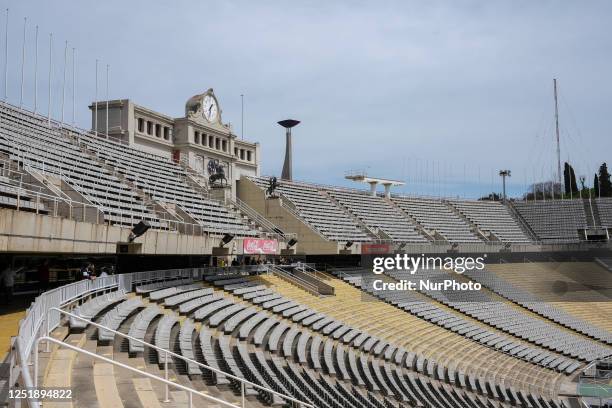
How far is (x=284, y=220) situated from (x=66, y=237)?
2505cm

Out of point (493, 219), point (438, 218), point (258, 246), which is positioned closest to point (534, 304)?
point (438, 218)

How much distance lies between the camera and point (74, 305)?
1398 cm

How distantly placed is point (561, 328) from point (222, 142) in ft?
79.7

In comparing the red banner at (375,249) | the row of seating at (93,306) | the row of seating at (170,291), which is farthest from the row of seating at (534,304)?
the row of seating at (93,306)

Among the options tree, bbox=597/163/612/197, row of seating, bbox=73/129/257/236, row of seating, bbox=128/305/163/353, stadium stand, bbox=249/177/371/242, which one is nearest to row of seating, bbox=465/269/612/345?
stadium stand, bbox=249/177/371/242

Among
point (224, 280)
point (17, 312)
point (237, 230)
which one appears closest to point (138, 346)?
point (17, 312)

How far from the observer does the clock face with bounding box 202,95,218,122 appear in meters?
39.6

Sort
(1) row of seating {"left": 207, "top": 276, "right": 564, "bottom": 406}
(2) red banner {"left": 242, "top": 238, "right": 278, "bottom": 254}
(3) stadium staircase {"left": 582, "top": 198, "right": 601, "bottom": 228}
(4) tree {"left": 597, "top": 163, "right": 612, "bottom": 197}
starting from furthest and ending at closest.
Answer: (4) tree {"left": 597, "top": 163, "right": 612, "bottom": 197}
(3) stadium staircase {"left": 582, "top": 198, "right": 601, "bottom": 228}
(2) red banner {"left": 242, "top": 238, "right": 278, "bottom": 254}
(1) row of seating {"left": 207, "top": 276, "right": 564, "bottom": 406}

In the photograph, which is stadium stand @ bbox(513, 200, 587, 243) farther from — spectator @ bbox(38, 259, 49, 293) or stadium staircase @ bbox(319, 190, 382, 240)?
spectator @ bbox(38, 259, 49, 293)

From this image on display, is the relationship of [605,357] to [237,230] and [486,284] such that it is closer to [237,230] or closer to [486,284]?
[486,284]

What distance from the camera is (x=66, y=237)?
14688mm

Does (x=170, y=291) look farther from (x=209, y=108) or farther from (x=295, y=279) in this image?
(x=209, y=108)

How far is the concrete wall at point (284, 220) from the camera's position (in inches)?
1449

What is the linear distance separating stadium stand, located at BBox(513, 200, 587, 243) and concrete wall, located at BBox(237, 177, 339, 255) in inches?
1080
